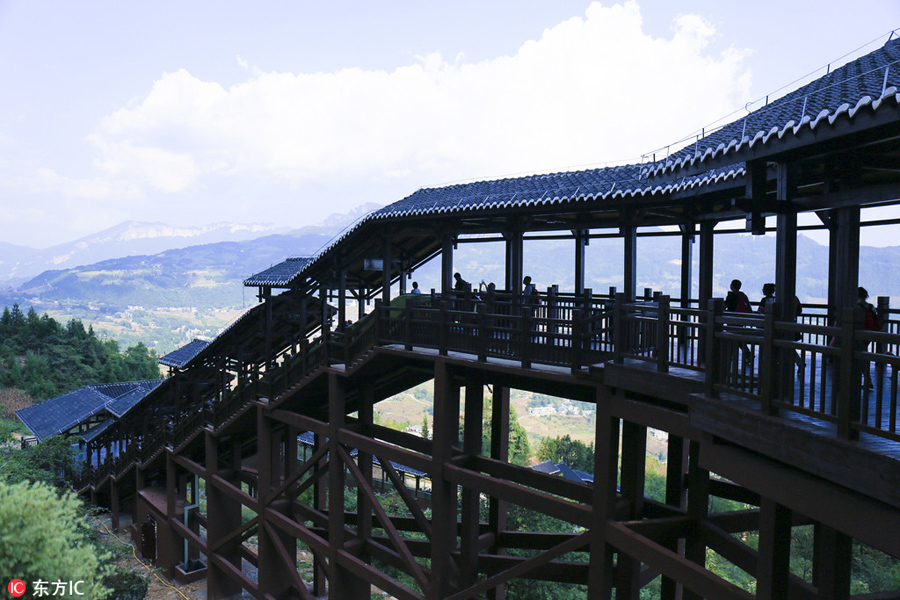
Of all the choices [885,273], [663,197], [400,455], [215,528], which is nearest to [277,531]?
[215,528]

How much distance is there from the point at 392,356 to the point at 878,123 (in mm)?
8478

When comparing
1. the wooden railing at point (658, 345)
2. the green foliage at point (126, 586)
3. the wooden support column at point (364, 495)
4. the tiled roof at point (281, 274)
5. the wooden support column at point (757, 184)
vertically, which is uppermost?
the wooden support column at point (757, 184)

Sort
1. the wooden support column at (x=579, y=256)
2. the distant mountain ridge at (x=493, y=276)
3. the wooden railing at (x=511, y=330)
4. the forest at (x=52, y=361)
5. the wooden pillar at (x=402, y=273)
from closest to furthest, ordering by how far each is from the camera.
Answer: the wooden railing at (x=511, y=330) → the wooden support column at (x=579, y=256) → the wooden pillar at (x=402, y=273) → the forest at (x=52, y=361) → the distant mountain ridge at (x=493, y=276)

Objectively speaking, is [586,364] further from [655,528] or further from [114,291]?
[114,291]

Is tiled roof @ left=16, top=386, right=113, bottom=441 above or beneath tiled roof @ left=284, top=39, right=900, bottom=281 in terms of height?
beneath

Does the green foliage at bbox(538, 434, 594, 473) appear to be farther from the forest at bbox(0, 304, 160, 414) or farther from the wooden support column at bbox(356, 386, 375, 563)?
the wooden support column at bbox(356, 386, 375, 563)

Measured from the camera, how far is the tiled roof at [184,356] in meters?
18.1

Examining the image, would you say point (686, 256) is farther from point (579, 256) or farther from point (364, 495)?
point (364, 495)

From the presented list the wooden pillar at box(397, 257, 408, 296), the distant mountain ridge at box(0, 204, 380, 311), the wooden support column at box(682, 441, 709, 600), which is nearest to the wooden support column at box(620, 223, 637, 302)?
the wooden support column at box(682, 441, 709, 600)

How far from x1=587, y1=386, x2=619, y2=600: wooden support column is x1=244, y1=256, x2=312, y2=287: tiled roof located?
27.7 ft

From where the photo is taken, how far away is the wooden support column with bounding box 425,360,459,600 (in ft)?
31.9

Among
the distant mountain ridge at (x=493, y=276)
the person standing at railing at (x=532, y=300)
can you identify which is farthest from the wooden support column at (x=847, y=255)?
the distant mountain ridge at (x=493, y=276)

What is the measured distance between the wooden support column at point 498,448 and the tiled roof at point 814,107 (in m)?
6.85

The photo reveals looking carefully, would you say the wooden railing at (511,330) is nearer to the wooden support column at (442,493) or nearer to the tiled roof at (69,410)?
the wooden support column at (442,493)
